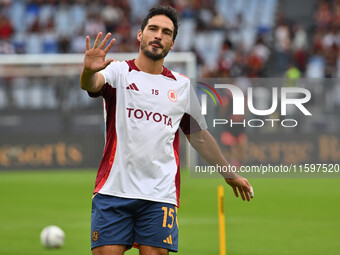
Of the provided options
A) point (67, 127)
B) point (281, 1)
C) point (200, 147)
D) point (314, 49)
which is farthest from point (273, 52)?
point (200, 147)

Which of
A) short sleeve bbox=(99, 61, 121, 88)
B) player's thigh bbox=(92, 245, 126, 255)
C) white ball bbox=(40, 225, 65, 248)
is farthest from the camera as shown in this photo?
white ball bbox=(40, 225, 65, 248)

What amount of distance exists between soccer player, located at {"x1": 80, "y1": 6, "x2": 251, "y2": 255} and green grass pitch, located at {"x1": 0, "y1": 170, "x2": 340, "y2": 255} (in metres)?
3.86

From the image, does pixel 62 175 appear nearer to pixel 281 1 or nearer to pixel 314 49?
pixel 314 49

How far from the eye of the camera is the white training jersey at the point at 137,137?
5324 millimetres

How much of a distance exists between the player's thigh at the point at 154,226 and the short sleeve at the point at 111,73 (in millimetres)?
844

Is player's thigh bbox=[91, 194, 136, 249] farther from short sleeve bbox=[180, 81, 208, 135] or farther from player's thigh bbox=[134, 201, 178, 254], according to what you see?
short sleeve bbox=[180, 81, 208, 135]

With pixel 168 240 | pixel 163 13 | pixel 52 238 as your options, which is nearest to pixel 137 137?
pixel 168 240

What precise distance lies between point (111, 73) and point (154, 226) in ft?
3.50

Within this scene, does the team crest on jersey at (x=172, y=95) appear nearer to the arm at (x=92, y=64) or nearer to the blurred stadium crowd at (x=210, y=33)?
the arm at (x=92, y=64)

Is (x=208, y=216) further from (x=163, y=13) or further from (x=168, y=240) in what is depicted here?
(x=163, y=13)

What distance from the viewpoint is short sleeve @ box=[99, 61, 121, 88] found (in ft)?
17.4

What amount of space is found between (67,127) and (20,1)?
24.7ft

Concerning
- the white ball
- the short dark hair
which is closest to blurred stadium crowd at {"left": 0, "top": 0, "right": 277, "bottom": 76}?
the white ball

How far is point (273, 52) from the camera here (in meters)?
25.5
